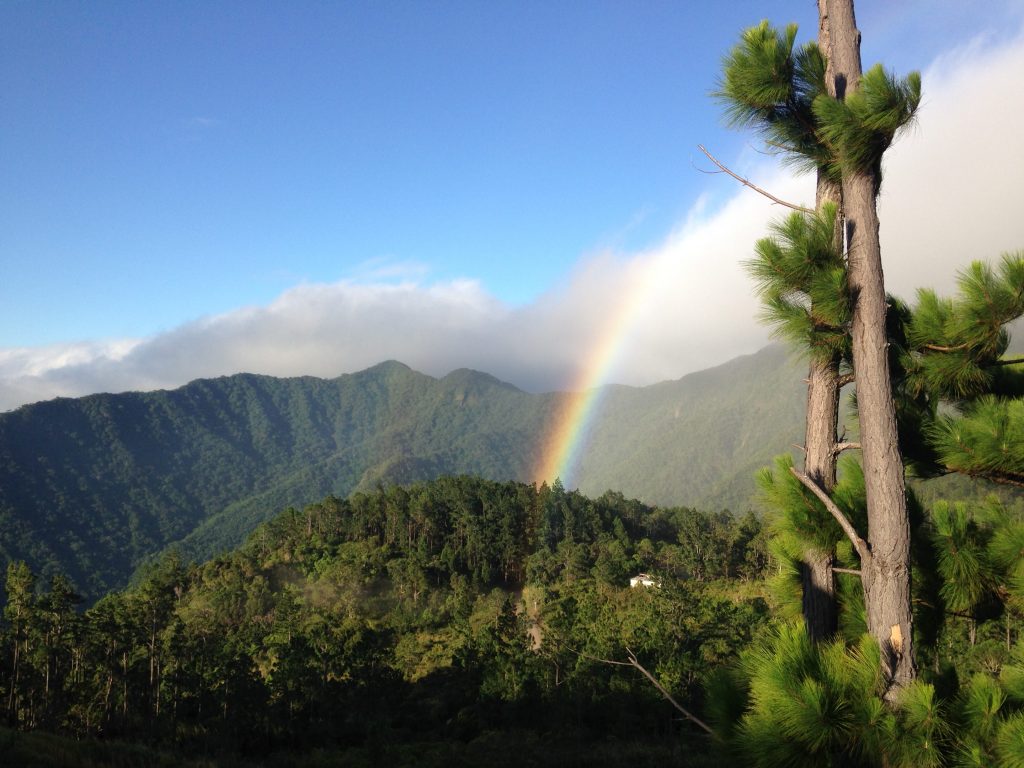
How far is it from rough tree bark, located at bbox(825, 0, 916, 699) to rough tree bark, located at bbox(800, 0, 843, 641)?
0.41 ft

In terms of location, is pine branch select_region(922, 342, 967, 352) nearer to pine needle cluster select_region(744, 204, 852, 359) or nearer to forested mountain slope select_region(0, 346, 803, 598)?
pine needle cluster select_region(744, 204, 852, 359)

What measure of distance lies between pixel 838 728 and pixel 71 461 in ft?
528

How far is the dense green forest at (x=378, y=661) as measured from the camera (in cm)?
1823

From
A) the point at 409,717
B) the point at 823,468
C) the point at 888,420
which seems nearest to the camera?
the point at 888,420

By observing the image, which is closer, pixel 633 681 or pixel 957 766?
pixel 957 766

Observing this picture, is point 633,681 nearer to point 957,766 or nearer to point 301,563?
point 957,766

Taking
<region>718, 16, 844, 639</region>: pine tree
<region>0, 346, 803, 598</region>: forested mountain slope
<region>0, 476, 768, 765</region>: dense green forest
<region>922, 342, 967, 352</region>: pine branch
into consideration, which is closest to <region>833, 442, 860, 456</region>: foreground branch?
<region>718, 16, 844, 639</region>: pine tree

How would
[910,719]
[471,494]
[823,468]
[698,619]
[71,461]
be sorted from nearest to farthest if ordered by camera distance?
[910,719] → [823,468] → [698,619] → [471,494] → [71,461]

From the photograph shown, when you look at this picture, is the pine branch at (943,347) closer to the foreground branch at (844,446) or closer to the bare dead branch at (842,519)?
the foreground branch at (844,446)

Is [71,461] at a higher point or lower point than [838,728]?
higher

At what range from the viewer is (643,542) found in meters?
49.2

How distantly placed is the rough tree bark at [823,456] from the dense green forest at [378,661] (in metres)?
2.80

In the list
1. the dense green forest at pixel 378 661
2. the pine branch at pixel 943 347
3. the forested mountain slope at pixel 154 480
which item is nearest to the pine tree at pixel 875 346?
the pine branch at pixel 943 347

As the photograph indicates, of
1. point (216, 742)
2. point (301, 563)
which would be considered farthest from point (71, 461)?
point (216, 742)
